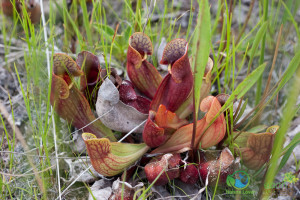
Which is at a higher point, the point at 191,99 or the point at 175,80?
the point at 175,80

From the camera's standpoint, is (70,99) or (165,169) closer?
(165,169)

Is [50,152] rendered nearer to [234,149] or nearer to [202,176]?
[202,176]

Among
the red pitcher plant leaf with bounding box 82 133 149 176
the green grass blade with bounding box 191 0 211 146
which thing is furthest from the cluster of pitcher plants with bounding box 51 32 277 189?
the green grass blade with bounding box 191 0 211 146

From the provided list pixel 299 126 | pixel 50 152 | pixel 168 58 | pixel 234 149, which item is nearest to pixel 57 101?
pixel 50 152

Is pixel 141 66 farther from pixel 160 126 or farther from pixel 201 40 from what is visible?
pixel 201 40

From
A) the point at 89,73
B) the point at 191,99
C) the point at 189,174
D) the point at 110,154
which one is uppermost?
the point at 89,73

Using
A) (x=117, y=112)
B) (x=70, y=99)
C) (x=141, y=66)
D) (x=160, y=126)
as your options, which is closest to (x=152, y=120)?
(x=160, y=126)

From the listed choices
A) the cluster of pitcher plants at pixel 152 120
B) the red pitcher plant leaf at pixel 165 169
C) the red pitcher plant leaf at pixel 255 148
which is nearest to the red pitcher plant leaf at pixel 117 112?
the cluster of pitcher plants at pixel 152 120
